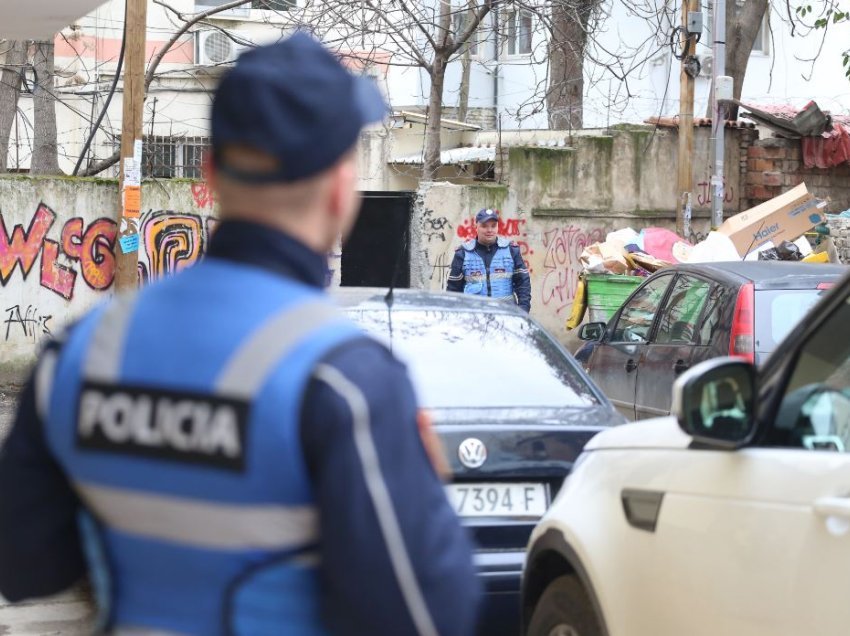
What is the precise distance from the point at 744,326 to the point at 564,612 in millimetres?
4215

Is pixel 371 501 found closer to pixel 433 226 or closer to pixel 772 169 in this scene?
pixel 433 226

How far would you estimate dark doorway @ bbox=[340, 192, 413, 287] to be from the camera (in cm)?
1480

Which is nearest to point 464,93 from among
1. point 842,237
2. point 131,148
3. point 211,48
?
point 211,48

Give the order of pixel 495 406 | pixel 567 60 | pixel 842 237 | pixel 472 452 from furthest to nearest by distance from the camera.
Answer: pixel 567 60, pixel 842 237, pixel 495 406, pixel 472 452

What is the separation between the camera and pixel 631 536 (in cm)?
350

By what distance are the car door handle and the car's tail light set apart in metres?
5.07

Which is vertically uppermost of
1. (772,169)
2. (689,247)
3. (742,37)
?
(742,37)

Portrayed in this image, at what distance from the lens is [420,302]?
19.8 feet

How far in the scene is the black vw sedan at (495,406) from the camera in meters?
4.99

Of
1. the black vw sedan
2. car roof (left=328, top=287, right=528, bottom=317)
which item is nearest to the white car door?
the black vw sedan

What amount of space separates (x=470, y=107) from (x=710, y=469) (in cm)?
2906

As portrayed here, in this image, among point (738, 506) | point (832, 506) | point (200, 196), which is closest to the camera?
point (832, 506)

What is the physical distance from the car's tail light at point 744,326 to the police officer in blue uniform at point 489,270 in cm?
305

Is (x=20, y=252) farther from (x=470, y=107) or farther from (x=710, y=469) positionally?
(x=470, y=107)
